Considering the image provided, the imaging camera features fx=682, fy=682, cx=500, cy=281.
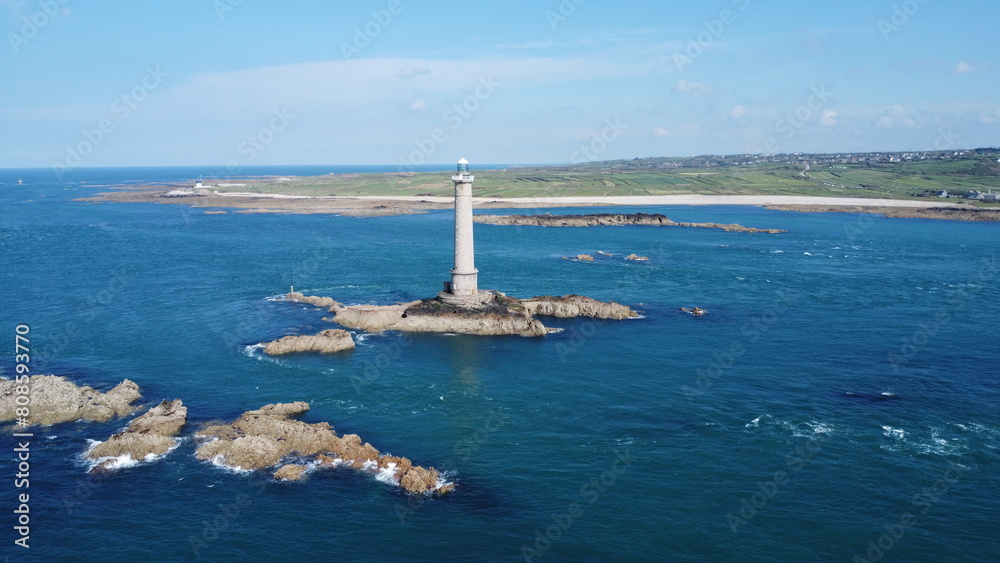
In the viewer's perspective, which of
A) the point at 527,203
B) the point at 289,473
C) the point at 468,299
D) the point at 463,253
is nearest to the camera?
the point at 289,473

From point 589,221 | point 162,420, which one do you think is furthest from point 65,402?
point 589,221

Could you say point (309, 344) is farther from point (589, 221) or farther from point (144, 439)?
point (589, 221)

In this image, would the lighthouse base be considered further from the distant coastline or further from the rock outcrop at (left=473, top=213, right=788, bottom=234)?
the distant coastline

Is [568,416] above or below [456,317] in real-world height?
below

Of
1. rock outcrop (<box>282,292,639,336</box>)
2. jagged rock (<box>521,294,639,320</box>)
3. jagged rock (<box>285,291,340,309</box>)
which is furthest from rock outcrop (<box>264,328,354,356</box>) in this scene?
jagged rock (<box>521,294,639,320</box>)

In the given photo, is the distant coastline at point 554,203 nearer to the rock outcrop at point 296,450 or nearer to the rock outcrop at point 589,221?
the rock outcrop at point 589,221

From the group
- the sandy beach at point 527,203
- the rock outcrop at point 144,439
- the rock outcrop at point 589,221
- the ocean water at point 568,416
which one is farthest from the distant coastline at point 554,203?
the rock outcrop at point 144,439
